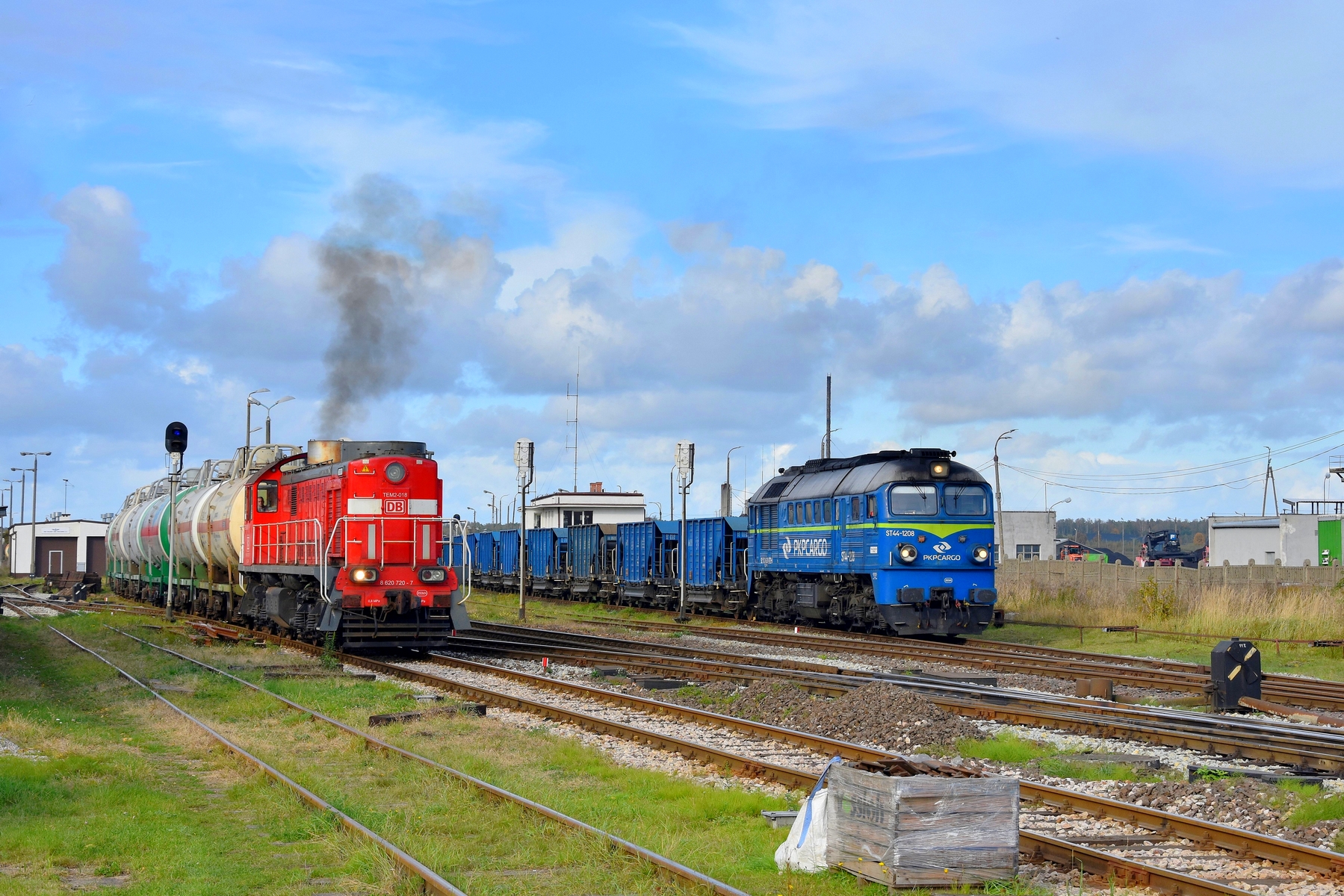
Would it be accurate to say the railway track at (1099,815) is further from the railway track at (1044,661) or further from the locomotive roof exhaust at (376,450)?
the locomotive roof exhaust at (376,450)

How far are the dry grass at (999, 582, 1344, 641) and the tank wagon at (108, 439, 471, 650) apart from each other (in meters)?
16.8

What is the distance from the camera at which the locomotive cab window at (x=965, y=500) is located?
26.8 m

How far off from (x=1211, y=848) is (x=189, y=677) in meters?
15.6

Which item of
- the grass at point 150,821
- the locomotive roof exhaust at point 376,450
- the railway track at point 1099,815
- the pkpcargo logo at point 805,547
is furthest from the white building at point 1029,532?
the grass at point 150,821

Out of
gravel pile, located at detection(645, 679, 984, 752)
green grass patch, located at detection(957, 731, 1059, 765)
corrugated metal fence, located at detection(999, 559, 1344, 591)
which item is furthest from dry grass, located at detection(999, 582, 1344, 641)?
green grass patch, located at detection(957, 731, 1059, 765)

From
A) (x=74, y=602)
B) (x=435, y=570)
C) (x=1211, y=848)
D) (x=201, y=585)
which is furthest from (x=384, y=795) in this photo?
(x=74, y=602)

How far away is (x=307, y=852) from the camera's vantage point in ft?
27.8

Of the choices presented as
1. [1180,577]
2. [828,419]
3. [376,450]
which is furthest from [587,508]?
[376,450]

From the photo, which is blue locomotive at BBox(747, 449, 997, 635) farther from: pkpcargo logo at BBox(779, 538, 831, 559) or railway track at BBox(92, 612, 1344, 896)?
railway track at BBox(92, 612, 1344, 896)

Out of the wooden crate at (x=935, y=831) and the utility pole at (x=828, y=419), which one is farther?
the utility pole at (x=828, y=419)

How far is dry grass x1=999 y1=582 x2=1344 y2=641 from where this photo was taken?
26.4 m

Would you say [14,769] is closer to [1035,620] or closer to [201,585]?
[201,585]

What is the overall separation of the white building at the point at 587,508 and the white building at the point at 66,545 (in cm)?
3296

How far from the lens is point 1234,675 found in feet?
48.9
